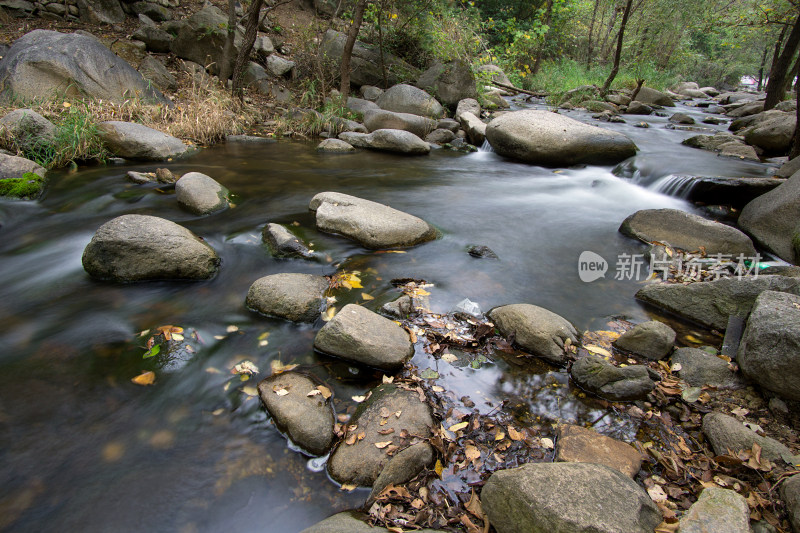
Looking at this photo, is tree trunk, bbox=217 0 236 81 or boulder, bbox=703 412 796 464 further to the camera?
tree trunk, bbox=217 0 236 81

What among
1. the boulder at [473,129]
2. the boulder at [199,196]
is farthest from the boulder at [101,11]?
the boulder at [473,129]

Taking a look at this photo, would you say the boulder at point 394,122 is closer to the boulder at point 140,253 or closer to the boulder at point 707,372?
the boulder at point 140,253

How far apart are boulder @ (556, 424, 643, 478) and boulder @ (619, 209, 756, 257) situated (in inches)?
140

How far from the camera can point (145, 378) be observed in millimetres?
2988

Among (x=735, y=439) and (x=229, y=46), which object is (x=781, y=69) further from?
(x=229, y=46)

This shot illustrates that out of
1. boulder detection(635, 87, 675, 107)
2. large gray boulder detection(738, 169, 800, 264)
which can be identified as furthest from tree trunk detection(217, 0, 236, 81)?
boulder detection(635, 87, 675, 107)

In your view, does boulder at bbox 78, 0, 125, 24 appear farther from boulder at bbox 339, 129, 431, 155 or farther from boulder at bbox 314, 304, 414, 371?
boulder at bbox 314, 304, 414, 371

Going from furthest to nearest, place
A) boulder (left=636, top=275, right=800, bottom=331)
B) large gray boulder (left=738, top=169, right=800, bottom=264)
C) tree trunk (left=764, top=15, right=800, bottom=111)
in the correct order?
tree trunk (left=764, top=15, right=800, bottom=111), large gray boulder (left=738, top=169, right=800, bottom=264), boulder (left=636, top=275, right=800, bottom=331)

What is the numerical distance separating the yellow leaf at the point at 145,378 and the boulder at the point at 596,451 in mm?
2781

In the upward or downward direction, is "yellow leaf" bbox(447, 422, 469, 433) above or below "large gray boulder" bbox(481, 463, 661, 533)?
below

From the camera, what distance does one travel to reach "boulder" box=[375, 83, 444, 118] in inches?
471

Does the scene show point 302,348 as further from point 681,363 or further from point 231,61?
point 231,61

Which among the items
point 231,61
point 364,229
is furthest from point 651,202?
point 231,61

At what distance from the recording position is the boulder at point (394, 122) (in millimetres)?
10609
